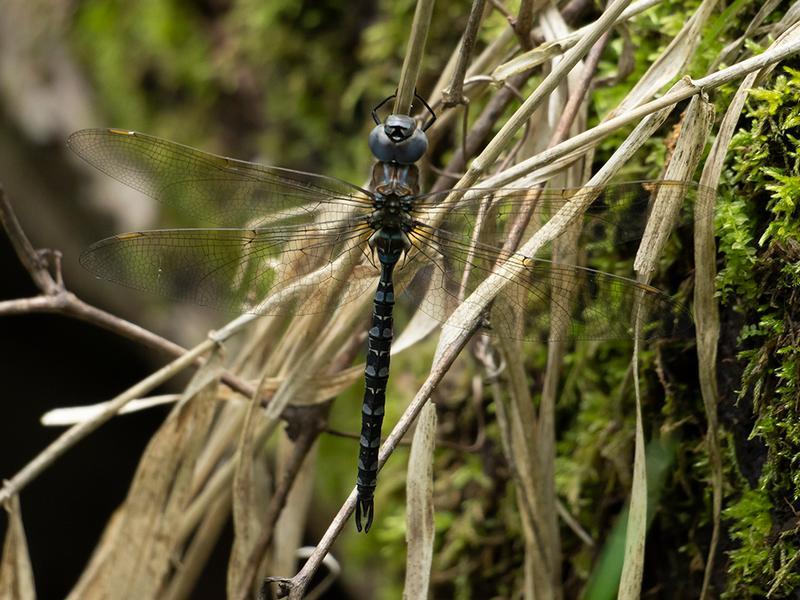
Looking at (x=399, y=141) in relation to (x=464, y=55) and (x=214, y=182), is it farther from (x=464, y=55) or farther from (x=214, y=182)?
(x=214, y=182)

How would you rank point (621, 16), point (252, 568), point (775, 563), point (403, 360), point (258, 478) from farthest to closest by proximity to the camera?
point (403, 360)
point (258, 478)
point (252, 568)
point (621, 16)
point (775, 563)

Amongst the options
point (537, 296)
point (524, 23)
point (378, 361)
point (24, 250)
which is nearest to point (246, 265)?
point (378, 361)

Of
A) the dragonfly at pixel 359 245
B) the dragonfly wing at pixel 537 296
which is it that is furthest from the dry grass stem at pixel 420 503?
the dragonfly wing at pixel 537 296

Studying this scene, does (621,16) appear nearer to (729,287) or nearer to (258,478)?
(729,287)

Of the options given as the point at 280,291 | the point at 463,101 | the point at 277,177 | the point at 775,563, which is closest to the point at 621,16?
the point at 463,101

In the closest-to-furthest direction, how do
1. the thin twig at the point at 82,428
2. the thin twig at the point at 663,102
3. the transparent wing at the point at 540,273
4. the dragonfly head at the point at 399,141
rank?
1. the thin twig at the point at 663,102
2. the transparent wing at the point at 540,273
3. the dragonfly head at the point at 399,141
4. the thin twig at the point at 82,428

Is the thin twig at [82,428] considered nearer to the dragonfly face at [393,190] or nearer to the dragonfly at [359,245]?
the dragonfly at [359,245]
